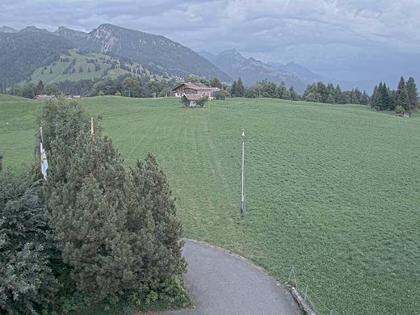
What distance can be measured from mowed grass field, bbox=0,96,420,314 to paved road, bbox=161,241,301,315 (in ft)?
3.13

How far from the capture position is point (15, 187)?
59.3ft

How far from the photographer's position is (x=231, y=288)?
739 inches

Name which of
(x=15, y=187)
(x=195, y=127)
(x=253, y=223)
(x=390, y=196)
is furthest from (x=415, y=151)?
(x=15, y=187)

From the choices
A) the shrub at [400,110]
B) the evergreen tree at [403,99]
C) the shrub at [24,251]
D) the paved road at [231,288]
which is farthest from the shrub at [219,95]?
the shrub at [24,251]

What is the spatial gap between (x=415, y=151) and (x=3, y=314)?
45798mm

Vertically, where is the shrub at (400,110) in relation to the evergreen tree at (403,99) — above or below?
below

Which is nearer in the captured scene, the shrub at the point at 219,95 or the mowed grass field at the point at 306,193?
the mowed grass field at the point at 306,193

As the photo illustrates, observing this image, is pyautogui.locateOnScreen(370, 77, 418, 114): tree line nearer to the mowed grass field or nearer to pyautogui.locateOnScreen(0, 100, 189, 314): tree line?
the mowed grass field

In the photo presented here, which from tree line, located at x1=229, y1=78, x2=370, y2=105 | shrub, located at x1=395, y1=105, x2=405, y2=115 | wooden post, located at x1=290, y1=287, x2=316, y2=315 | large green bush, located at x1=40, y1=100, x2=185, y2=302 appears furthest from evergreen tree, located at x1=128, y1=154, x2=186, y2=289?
tree line, located at x1=229, y1=78, x2=370, y2=105

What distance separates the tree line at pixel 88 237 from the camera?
15391 millimetres

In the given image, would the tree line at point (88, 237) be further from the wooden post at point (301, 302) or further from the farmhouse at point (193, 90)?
the farmhouse at point (193, 90)

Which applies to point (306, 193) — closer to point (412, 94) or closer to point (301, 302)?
point (301, 302)

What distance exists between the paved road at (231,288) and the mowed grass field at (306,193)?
Result: 0.96m

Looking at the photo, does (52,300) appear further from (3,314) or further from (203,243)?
(203,243)
